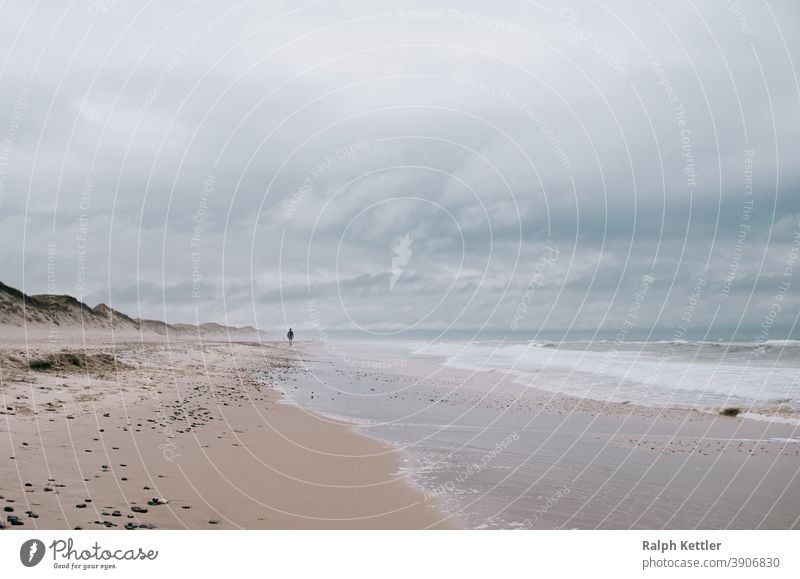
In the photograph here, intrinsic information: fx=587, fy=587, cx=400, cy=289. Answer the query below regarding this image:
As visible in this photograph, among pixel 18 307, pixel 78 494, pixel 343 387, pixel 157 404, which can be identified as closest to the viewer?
pixel 78 494

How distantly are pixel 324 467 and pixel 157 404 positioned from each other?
8.05 metres

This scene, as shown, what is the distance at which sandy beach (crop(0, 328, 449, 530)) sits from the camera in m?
8.38

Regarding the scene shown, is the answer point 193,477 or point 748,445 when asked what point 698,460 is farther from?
point 193,477

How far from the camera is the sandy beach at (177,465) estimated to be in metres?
8.38

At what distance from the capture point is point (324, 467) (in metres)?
12.1

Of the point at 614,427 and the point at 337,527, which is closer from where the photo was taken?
the point at 337,527
